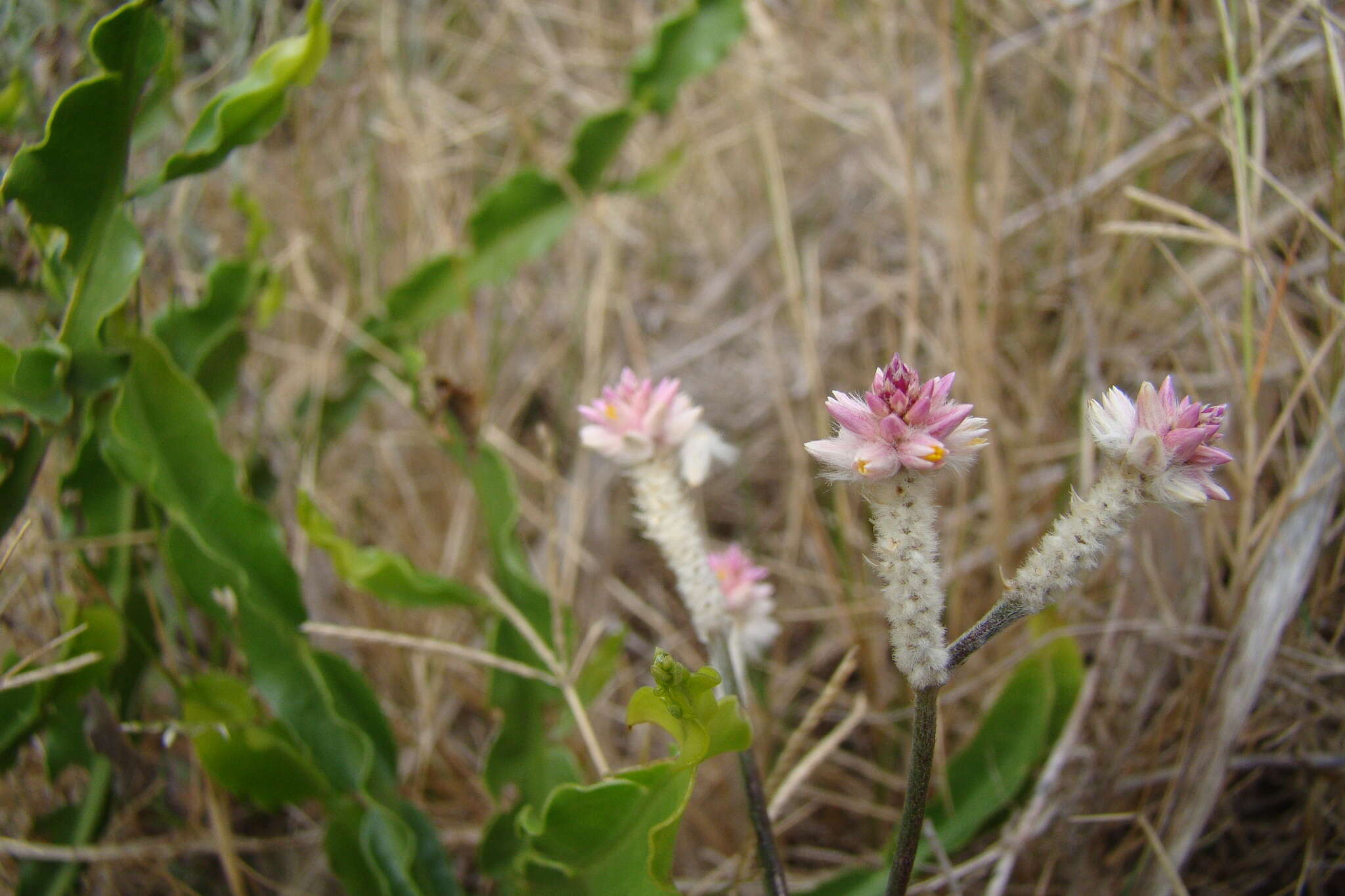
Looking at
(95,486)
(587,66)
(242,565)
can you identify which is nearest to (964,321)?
(242,565)

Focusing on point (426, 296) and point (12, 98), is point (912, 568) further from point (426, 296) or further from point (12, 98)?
point (12, 98)

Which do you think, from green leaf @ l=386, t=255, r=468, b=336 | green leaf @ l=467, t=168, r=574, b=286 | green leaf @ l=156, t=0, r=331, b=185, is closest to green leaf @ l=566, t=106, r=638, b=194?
green leaf @ l=467, t=168, r=574, b=286

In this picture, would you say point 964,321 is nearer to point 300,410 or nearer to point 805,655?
point 805,655

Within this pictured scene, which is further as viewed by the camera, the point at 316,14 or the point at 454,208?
the point at 454,208

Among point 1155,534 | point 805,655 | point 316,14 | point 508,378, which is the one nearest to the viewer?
point 316,14

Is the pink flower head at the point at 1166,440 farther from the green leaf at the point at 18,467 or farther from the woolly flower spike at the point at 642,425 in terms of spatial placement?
the green leaf at the point at 18,467

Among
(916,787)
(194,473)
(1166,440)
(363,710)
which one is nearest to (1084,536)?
(1166,440)

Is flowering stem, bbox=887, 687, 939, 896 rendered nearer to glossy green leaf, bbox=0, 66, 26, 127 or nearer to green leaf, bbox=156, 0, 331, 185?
green leaf, bbox=156, 0, 331, 185
